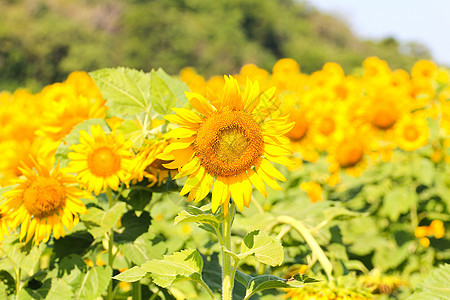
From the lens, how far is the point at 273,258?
1031mm

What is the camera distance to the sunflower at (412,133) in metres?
3.64

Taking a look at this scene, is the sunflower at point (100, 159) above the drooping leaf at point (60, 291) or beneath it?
above

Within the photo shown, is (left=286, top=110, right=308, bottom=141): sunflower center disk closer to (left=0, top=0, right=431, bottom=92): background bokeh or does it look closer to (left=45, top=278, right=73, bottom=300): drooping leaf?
(left=45, top=278, right=73, bottom=300): drooping leaf

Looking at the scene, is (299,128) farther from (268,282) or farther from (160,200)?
(268,282)

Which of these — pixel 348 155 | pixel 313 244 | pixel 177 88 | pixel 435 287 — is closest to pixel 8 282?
pixel 177 88

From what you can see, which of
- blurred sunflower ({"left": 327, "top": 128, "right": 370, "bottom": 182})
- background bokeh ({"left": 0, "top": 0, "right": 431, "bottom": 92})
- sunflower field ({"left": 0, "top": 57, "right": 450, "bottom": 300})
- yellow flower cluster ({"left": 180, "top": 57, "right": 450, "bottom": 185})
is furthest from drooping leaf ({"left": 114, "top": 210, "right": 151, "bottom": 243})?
background bokeh ({"left": 0, "top": 0, "right": 431, "bottom": 92})

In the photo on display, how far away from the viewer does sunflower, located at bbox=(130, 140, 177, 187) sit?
49.8 inches

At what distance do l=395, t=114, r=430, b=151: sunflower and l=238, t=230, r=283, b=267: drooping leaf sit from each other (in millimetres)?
2850

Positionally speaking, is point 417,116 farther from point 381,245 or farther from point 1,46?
point 1,46

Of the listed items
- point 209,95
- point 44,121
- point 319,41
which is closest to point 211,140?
point 209,95

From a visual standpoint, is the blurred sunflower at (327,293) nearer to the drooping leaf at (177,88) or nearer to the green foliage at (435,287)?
Answer: the green foliage at (435,287)

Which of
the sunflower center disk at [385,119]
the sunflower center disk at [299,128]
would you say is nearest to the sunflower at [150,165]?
the sunflower center disk at [299,128]

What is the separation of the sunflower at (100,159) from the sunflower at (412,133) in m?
2.84

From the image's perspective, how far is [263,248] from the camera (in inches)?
42.6
